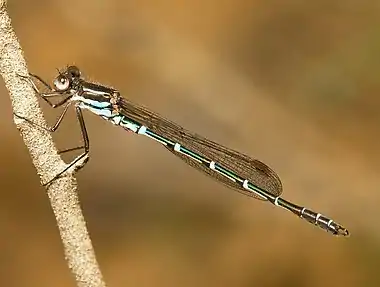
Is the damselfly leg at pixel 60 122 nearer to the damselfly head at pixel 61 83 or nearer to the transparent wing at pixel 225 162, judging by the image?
the damselfly head at pixel 61 83

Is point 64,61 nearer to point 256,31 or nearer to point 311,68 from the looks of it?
point 256,31

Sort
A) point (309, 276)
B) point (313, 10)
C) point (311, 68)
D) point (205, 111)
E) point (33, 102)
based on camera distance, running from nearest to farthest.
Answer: point (33, 102)
point (309, 276)
point (205, 111)
point (311, 68)
point (313, 10)

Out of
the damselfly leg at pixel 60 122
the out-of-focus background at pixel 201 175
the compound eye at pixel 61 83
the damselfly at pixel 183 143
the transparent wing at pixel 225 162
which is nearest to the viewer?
the damselfly leg at pixel 60 122

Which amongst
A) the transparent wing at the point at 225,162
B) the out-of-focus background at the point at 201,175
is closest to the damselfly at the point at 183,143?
the transparent wing at the point at 225,162

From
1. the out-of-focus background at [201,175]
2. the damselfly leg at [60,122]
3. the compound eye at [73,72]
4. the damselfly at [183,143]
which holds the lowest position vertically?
the damselfly leg at [60,122]

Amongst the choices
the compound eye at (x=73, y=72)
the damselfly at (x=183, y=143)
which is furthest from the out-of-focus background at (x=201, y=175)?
the compound eye at (x=73, y=72)

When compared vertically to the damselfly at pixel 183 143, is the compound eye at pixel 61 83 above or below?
below

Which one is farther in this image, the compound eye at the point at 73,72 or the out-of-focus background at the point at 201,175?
the out-of-focus background at the point at 201,175

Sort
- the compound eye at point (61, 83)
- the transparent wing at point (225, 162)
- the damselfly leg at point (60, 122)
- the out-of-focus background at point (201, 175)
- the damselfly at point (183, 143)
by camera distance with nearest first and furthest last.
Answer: the damselfly leg at point (60, 122), the compound eye at point (61, 83), the damselfly at point (183, 143), the transparent wing at point (225, 162), the out-of-focus background at point (201, 175)

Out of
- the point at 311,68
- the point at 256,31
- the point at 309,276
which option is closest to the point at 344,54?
the point at 311,68
